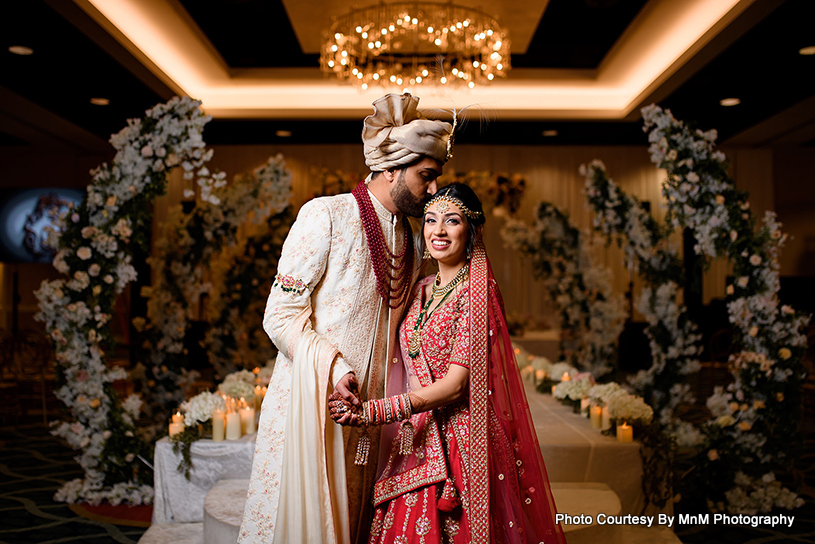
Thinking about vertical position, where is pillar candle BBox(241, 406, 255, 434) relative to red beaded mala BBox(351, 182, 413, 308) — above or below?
below

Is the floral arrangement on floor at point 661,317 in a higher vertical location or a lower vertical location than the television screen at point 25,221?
lower

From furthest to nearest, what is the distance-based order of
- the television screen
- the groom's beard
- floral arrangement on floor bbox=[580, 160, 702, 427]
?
the television screen, floral arrangement on floor bbox=[580, 160, 702, 427], the groom's beard

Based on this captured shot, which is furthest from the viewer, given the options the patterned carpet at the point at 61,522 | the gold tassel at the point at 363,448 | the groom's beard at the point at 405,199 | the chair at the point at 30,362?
the chair at the point at 30,362

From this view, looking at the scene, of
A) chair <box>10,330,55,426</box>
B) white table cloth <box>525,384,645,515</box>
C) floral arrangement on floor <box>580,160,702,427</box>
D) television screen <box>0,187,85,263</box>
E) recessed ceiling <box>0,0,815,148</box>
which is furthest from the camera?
television screen <box>0,187,85,263</box>

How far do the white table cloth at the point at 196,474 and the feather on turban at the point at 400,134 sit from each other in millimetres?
1880

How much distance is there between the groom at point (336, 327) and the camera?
1903mm

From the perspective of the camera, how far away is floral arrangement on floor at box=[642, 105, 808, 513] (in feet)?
12.7

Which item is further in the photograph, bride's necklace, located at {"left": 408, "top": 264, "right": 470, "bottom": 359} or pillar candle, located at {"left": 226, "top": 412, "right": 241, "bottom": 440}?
pillar candle, located at {"left": 226, "top": 412, "right": 241, "bottom": 440}

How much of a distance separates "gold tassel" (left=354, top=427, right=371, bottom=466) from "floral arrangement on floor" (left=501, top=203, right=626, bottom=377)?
16.3ft

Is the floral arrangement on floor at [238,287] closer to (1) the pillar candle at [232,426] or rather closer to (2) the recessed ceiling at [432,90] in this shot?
(2) the recessed ceiling at [432,90]

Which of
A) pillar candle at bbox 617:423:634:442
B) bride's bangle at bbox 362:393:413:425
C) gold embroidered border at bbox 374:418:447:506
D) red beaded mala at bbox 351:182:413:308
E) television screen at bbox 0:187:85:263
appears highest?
television screen at bbox 0:187:85:263

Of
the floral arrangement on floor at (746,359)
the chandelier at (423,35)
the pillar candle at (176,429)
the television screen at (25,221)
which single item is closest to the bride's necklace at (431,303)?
the pillar candle at (176,429)

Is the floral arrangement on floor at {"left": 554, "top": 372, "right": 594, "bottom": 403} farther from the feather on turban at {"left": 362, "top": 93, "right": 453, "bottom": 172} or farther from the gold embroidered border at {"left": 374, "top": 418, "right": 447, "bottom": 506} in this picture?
the feather on turban at {"left": 362, "top": 93, "right": 453, "bottom": 172}

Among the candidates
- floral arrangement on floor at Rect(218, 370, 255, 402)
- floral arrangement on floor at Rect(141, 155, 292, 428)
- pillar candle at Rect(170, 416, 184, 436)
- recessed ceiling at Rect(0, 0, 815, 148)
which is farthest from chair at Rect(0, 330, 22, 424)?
pillar candle at Rect(170, 416, 184, 436)
